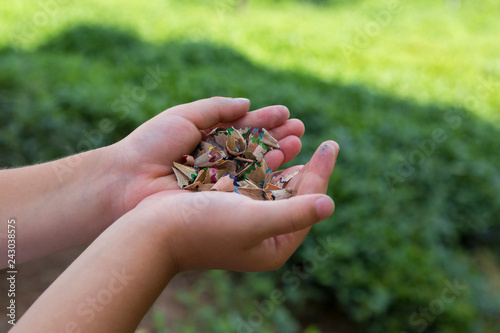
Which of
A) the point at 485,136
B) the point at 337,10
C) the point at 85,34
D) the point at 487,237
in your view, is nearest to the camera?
the point at 487,237

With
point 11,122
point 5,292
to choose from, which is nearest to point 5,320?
point 5,292

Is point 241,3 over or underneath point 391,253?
underneath

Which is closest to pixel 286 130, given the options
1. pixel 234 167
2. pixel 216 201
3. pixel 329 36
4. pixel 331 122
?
pixel 234 167

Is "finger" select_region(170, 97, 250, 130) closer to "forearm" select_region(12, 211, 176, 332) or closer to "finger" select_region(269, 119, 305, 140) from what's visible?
"finger" select_region(269, 119, 305, 140)

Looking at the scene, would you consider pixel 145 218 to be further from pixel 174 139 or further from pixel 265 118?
pixel 265 118

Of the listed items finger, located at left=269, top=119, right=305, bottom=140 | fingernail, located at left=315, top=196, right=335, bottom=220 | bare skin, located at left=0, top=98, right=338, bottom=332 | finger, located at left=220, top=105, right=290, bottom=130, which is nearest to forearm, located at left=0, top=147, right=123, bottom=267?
bare skin, located at left=0, top=98, right=338, bottom=332

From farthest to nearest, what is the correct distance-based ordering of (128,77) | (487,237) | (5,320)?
(128,77) → (487,237) → (5,320)

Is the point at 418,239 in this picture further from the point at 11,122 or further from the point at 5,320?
the point at 11,122
